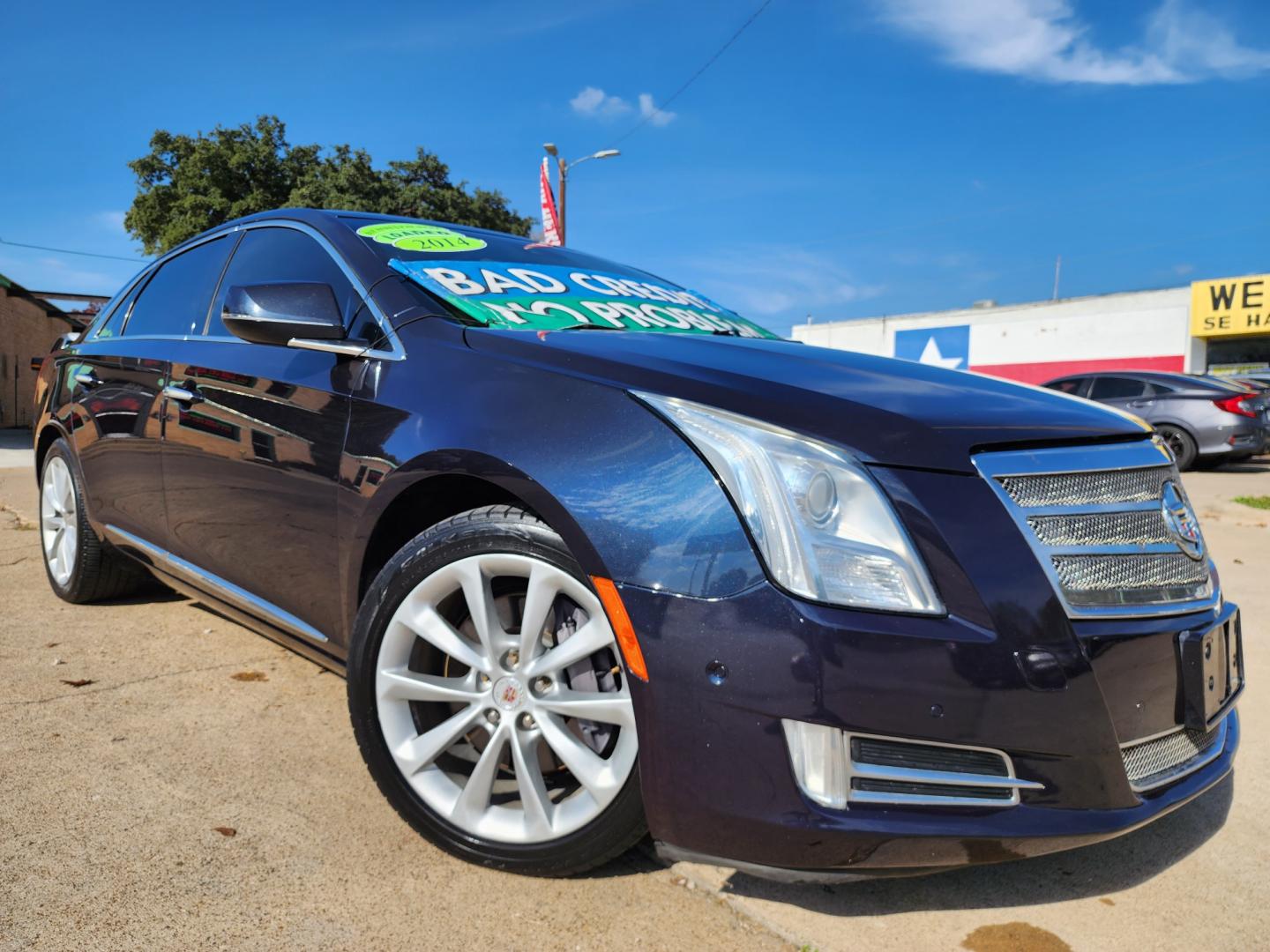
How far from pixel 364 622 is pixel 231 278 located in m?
1.63

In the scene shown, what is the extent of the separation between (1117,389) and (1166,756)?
12970mm

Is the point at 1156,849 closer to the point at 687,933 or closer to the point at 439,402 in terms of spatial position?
the point at 687,933

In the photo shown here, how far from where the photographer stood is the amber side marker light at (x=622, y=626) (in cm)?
163

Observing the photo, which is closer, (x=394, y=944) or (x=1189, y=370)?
(x=394, y=944)

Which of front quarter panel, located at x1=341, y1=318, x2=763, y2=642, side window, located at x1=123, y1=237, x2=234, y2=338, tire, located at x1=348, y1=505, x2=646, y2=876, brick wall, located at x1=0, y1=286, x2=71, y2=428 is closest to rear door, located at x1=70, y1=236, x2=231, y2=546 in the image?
side window, located at x1=123, y1=237, x2=234, y2=338

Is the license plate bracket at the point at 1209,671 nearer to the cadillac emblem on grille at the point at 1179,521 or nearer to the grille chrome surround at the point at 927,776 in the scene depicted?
the cadillac emblem on grille at the point at 1179,521

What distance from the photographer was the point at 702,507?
5.20ft

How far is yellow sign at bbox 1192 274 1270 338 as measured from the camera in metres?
26.0

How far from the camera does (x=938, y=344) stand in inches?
1255

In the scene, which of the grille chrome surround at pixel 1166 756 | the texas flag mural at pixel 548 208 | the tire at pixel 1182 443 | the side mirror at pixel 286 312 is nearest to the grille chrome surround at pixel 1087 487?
the grille chrome surround at pixel 1166 756

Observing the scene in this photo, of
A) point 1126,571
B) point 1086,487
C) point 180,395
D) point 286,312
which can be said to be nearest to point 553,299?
point 286,312

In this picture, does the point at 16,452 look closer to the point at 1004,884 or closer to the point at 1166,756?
the point at 1004,884

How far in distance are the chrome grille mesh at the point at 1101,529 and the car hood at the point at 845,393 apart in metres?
0.16

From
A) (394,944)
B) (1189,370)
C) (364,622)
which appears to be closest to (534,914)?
(394,944)
